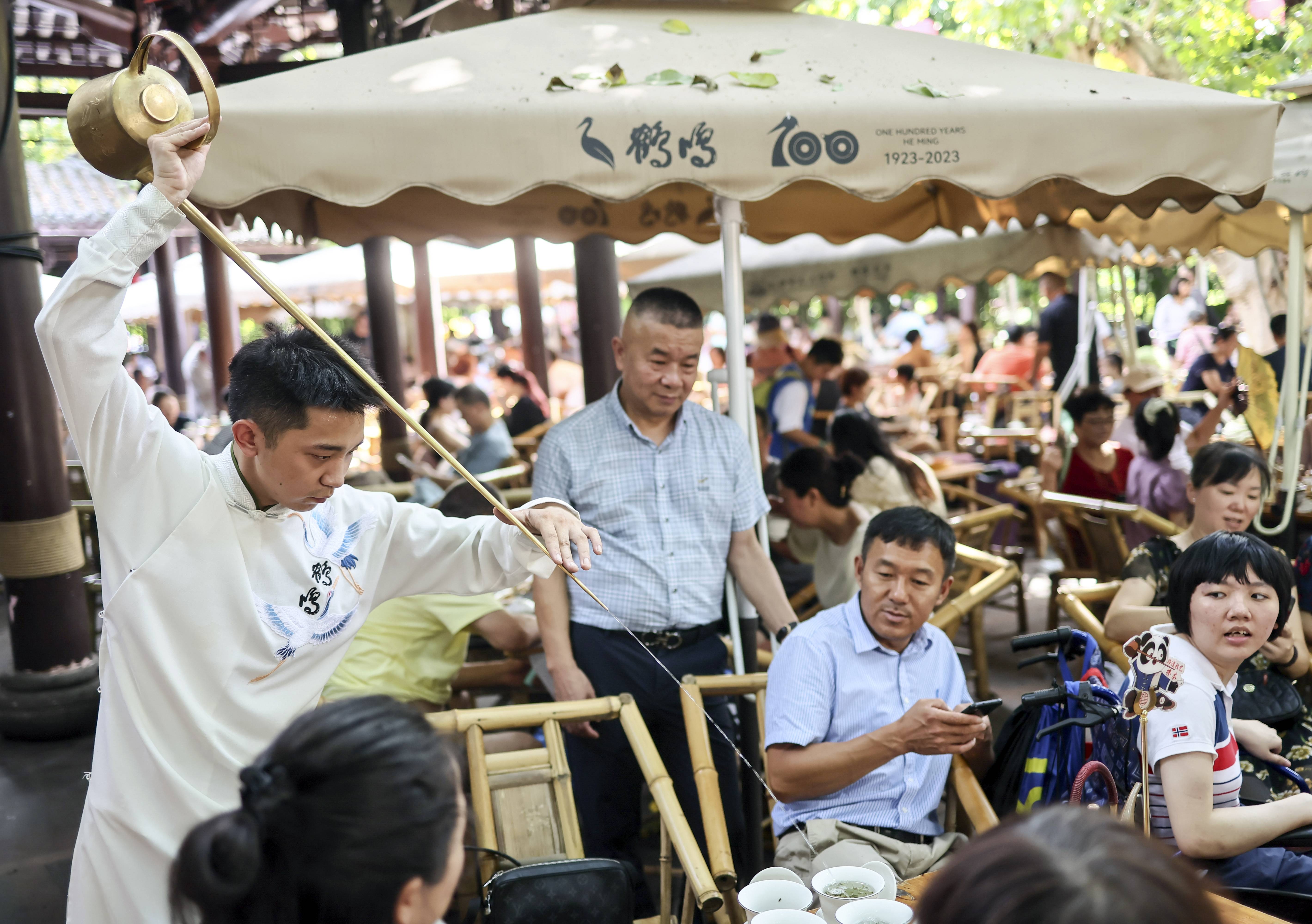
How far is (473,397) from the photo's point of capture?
708cm

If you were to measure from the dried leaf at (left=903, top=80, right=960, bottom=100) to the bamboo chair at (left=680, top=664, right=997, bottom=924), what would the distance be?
5.46 ft

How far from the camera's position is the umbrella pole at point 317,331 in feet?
5.18

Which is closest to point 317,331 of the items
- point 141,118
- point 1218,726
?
point 141,118

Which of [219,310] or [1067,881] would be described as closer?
[1067,881]

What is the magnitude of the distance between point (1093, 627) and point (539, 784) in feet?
5.77

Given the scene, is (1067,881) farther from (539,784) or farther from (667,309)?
(667,309)

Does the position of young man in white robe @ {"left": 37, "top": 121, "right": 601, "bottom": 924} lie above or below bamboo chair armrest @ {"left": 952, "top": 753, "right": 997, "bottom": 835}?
above

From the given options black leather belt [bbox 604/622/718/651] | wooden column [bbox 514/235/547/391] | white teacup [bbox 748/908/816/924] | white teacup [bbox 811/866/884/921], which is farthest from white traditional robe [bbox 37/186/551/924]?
wooden column [bbox 514/235/547/391]

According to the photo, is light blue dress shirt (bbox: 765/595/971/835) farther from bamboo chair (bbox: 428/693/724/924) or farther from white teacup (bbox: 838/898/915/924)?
white teacup (bbox: 838/898/915/924)

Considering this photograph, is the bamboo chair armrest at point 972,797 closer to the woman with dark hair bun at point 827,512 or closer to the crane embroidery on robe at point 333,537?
the crane embroidery on robe at point 333,537

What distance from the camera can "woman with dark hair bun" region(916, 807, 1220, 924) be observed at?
3.24 ft

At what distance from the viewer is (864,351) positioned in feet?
64.4

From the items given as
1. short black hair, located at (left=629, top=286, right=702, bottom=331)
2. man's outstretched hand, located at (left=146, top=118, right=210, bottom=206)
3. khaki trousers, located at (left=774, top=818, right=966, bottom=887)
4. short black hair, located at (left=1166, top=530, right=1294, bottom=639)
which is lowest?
khaki trousers, located at (left=774, top=818, right=966, bottom=887)

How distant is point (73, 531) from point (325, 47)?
24.0 ft
